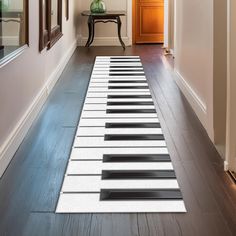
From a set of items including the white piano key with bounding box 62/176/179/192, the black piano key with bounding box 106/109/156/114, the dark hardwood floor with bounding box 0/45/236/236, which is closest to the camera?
the dark hardwood floor with bounding box 0/45/236/236

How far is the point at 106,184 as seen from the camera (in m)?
2.70

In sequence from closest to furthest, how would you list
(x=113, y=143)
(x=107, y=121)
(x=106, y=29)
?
(x=113, y=143)
(x=107, y=121)
(x=106, y=29)

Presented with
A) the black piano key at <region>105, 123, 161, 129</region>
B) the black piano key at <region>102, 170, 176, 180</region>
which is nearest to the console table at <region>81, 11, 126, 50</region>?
the black piano key at <region>105, 123, 161, 129</region>

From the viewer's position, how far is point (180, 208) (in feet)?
7.91

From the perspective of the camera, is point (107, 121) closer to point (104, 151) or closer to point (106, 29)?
point (104, 151)

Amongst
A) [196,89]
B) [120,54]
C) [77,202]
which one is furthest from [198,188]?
[120,54]

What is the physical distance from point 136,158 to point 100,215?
2.78 ft

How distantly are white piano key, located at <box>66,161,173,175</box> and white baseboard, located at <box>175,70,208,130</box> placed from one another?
858 millimetres

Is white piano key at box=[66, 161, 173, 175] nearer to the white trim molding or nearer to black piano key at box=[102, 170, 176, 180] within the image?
black piano key at box=[102, 170, 176, 180]

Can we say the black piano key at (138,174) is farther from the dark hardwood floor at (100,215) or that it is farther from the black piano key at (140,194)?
the black piano key at (140,194)

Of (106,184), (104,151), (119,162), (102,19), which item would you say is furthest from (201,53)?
(102,19)

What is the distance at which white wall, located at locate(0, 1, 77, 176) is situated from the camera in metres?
3.05

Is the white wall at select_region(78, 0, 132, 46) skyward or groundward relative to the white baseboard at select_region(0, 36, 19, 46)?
skyward

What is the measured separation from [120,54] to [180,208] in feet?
19.6
